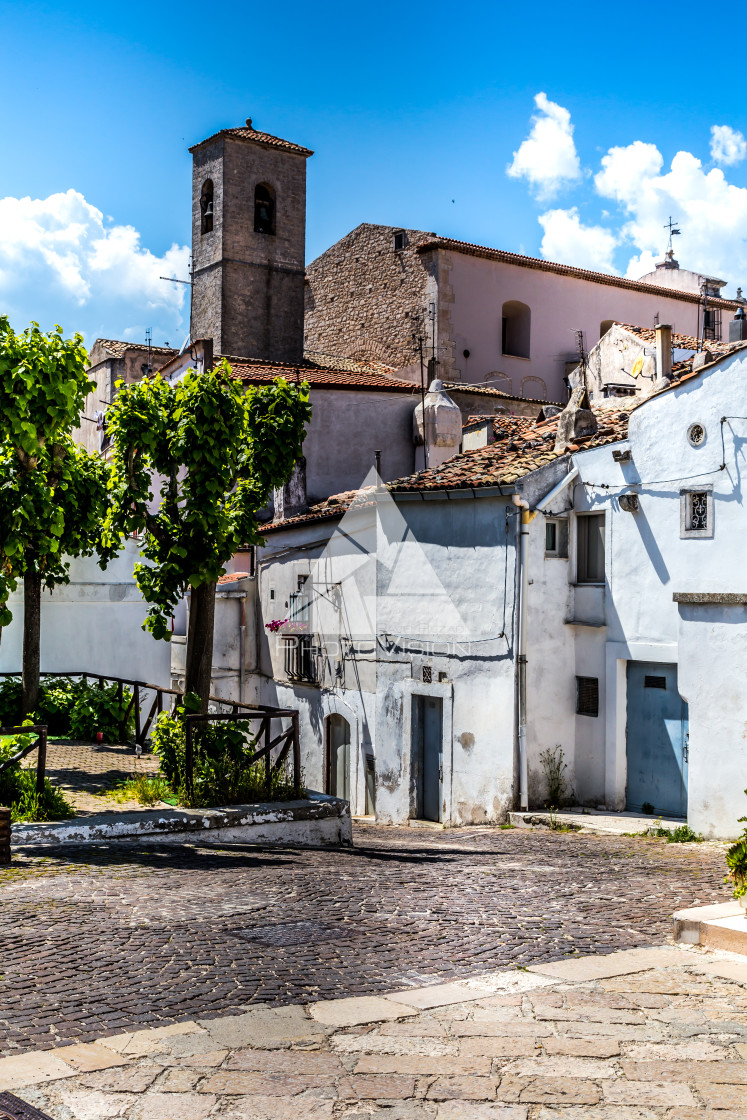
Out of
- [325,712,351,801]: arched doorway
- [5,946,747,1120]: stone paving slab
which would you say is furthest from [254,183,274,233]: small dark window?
[5,946,747,1120]: stone paving slab

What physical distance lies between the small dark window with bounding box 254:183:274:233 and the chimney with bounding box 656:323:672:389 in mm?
18063

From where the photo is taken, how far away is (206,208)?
1394 inches

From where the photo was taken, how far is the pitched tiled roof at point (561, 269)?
3052 cm

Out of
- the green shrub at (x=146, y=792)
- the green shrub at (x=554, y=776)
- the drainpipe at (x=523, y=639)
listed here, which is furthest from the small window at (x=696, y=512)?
the green shrub at (x=146, y=792)

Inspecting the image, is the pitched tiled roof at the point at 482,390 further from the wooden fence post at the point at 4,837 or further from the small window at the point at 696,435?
the wooden fence post at the point at 4,837

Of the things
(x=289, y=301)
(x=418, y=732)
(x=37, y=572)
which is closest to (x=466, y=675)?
(x=418, y=732)

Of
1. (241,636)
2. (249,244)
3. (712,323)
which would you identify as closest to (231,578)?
(241,636)

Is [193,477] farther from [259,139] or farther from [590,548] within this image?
[259,139]

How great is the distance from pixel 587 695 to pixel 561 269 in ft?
63.0

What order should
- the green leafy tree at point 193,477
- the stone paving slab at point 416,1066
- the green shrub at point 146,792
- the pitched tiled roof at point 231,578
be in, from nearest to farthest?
the stone paving slab at point 416,1066 → the green shrub at point 146,792 → the green leafy tree at point 193,477 → the pitched tiled roof at point 231,578

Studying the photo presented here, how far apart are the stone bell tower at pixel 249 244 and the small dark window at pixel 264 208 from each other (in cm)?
3

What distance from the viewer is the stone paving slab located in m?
4.73

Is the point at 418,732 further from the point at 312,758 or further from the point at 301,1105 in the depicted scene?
the point at 301,1105

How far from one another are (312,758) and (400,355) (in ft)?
48.0
